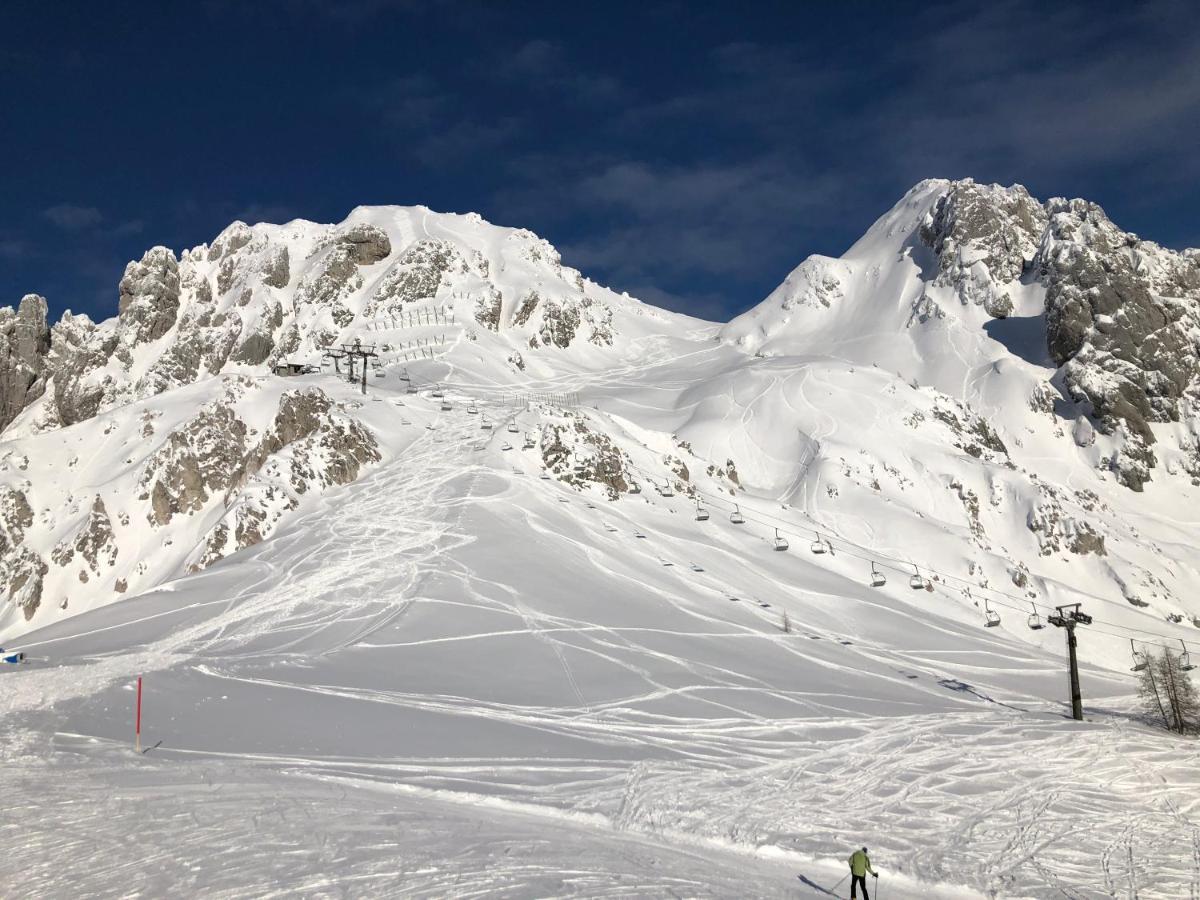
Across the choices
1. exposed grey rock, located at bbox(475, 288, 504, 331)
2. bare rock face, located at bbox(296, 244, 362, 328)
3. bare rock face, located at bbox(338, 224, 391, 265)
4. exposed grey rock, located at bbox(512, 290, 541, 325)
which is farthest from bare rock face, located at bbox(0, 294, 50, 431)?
exposed grey rock, located at bbox(512, 290, 541, 325)

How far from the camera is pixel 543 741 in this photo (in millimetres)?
17875

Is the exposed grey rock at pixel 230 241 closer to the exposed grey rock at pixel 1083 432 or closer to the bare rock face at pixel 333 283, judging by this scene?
the bare rock face at pixel 333 283

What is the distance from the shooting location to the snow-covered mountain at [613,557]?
14.9 metres

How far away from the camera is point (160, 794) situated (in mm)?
13195

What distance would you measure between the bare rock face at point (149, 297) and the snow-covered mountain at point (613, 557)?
1.61ft

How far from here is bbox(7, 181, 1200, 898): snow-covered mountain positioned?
1485 cm

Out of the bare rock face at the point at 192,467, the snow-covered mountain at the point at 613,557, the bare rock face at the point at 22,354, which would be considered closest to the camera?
the snow-covered mountain at the point at 613,557

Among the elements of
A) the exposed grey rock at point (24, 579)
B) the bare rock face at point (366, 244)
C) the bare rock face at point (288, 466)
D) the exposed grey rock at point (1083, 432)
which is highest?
the bare rock face at point (366, 244)

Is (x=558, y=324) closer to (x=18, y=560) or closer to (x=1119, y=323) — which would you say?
(x=1119, y=323)

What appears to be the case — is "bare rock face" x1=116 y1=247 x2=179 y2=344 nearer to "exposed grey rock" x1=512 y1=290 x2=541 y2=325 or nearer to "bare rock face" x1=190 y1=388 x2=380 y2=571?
"exposed grey rock" x1=512 y1=290 x2=541 y2=325

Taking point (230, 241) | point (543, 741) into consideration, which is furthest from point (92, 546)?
point (230, 241)

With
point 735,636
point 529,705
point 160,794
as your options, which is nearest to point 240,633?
point 529,705

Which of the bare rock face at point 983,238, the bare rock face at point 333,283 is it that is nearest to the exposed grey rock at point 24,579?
the bare rock face at point 333,283

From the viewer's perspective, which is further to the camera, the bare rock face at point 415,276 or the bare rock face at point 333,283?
the bare rock face at point 333,283
